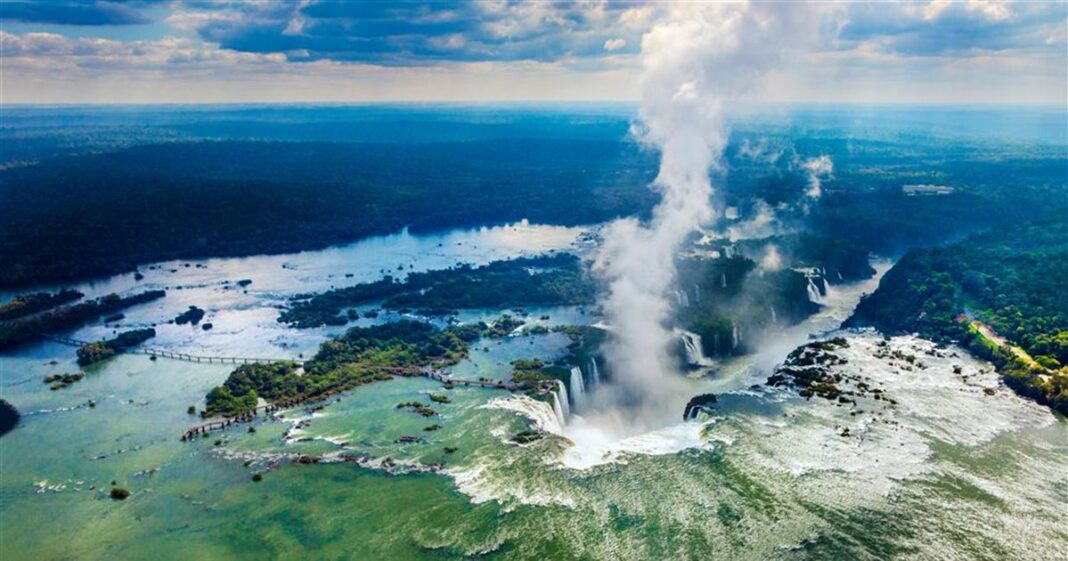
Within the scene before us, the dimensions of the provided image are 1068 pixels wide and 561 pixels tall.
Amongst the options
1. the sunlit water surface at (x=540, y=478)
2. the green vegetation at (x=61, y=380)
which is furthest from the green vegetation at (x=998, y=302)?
the green vegetation at (x=61, y=380)

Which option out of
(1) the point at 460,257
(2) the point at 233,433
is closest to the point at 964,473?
(2) the point at 233,433

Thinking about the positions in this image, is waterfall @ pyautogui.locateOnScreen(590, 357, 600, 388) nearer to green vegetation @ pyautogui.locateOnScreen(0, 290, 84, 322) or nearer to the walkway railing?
the walkway railing

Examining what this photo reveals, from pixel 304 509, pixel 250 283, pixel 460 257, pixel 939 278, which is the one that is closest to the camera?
pixel 304 509

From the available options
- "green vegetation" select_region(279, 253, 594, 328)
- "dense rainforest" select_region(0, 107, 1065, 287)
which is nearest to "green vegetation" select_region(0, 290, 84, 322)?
"dense rainforest" select_region(0, 107, 1065, 287)

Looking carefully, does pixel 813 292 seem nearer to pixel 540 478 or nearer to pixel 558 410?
pixel 558 410

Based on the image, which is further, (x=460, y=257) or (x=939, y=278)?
(x=460, y=257)

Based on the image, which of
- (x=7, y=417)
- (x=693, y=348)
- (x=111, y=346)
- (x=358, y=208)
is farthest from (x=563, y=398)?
(x=358, y=208)

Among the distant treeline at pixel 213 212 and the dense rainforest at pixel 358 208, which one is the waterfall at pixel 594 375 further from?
the distant treeline at pixel 213 212

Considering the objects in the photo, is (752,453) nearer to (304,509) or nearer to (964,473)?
(964,473)
